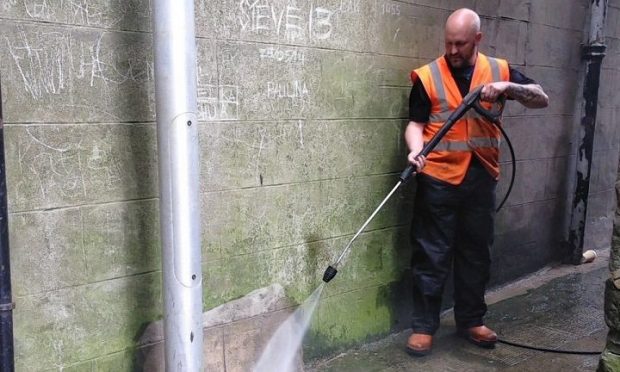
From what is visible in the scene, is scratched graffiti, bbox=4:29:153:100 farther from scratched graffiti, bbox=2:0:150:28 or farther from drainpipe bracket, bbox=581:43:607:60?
drainpipe bracket, bbox=581:43:607:60

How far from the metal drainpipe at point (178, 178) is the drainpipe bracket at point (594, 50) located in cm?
426

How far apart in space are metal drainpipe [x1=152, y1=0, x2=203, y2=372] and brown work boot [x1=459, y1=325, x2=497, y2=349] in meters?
2.13

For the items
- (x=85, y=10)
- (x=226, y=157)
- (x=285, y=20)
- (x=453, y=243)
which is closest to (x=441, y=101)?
(x=453, y=243)

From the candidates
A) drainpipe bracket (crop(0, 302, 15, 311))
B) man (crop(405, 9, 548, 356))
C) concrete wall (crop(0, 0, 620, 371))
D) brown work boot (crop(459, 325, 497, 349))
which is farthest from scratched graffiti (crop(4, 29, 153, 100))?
brown work boot (crop(459, 325, 497, 349))

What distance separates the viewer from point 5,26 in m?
2.40

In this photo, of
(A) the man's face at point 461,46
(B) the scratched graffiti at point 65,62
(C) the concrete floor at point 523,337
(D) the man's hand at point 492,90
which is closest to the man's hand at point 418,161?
(D) the man's hand at point 492,90

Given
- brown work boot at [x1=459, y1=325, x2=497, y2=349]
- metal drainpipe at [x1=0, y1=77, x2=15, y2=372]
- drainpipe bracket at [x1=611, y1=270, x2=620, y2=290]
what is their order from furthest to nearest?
brown work boot at [x1=459, y1=325, x2=497, y2=349] → drainpipe bracket at [x1=611, y1=270, x2=620, y2=290] → metal drainpipe at [x1=0, y1=77, x2=15, y2=372]

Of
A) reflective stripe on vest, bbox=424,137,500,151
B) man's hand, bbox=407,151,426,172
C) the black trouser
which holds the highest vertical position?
reflective stripe on vest, bbox=424,137,500,151

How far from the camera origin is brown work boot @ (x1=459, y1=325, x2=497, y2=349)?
4.02m

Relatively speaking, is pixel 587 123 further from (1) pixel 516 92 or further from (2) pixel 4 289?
(2) pixel 4 289

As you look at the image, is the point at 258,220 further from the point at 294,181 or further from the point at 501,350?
the point at 501,350

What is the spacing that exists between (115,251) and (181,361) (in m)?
0.62

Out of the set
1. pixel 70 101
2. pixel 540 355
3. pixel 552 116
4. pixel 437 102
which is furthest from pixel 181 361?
pixel 552 116

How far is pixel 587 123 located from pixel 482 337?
2619 mm
